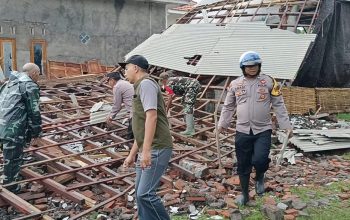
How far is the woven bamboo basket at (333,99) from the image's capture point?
11.4m

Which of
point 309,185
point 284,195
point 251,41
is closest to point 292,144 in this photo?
point 309,185

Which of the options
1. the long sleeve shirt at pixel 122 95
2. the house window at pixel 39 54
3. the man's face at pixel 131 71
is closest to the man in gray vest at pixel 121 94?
the long sleeve shirt at pixel 122 95

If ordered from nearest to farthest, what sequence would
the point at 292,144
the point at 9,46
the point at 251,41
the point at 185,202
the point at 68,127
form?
1. the point at 185,202
2. the point at 292,144
3. the point at 68,127
4. the point at 251,41
5. the point at 9,46

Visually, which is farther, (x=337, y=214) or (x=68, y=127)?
(x=68, y=127)

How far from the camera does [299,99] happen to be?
10984mm

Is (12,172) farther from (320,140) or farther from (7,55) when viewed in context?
(7,55)

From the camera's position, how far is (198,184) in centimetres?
584

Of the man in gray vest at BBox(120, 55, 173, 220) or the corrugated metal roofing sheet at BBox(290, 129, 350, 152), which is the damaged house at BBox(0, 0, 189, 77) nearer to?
the corrugated metal roofing sheet at BBox(290, 129, 350, 152)

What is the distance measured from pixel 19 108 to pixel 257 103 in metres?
2.80

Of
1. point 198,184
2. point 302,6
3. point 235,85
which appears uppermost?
point 302,6

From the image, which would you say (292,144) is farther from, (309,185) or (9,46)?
(9,46)

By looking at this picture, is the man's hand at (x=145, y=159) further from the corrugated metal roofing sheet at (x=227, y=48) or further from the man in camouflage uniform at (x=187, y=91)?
the corrugated metal roofing sheet at (x=227, y=48)

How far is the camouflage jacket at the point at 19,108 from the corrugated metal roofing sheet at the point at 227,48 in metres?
6.30

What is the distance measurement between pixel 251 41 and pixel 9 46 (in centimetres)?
920
